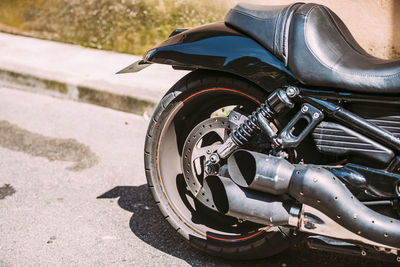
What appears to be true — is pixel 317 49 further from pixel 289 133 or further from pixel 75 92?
pixel 75 92

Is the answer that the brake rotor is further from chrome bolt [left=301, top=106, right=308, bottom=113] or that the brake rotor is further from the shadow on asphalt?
chrome bolt [left=301, top=106, right=308, bottom=113]

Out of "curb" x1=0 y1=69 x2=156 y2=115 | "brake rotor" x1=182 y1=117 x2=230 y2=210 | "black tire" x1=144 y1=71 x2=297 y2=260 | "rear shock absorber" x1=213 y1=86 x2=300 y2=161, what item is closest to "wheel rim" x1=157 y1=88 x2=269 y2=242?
"black tire" x1=144 y1=71 x2=297 y2=260

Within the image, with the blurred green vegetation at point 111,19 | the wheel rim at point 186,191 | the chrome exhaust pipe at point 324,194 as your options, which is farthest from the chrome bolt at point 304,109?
the blurred green vegetation at point 111,19

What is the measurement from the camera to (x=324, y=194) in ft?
7.45

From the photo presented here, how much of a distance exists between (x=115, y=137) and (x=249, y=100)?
2.31 meters

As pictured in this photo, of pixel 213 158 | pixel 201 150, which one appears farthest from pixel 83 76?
pixel 213 158

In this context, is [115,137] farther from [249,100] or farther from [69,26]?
[69,26]

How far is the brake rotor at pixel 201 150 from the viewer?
9.20 ft

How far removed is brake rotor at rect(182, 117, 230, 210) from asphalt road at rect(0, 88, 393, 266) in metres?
0.39

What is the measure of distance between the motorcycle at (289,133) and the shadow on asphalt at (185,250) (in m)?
0.11

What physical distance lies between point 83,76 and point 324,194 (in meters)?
4.47

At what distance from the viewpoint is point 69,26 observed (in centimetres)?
753

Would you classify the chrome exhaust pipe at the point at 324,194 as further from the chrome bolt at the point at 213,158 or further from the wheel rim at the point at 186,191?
the wheel rim at the point at 186,191

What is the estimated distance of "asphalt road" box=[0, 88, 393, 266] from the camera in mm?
2906
